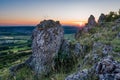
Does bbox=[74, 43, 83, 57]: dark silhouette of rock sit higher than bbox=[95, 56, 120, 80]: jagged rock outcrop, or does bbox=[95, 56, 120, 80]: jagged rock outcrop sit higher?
bbox=[95, 56, 120, 80]: jagged rock outcrop

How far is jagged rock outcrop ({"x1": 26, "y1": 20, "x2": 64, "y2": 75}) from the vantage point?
41312 millimetres

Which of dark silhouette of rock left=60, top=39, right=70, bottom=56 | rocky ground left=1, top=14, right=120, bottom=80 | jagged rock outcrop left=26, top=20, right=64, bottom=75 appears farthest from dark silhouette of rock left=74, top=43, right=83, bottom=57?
jagged rock outcrop left=26, top=20, right=64, bottom=75

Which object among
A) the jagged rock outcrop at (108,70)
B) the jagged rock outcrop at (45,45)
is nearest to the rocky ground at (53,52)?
the jagged rock outcrop at (45,45)

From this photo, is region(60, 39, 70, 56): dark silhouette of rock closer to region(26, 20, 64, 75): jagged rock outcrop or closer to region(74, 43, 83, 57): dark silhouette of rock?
region(26, 20, 64, 75): jagged rock outcrop

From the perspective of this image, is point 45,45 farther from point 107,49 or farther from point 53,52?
point 107,49

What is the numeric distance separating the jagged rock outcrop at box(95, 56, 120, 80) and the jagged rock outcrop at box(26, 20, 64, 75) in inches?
770

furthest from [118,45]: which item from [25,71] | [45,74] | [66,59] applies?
[25,71]

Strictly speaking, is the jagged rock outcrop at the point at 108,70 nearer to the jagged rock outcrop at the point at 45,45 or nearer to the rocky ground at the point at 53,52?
the rocky ground at the point at 53,52

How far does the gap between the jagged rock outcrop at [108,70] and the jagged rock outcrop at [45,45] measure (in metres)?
19.6

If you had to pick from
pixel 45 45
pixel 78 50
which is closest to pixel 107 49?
pixel 78 50

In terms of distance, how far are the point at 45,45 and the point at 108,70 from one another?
22.9 metres

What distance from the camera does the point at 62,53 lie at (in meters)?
42.8

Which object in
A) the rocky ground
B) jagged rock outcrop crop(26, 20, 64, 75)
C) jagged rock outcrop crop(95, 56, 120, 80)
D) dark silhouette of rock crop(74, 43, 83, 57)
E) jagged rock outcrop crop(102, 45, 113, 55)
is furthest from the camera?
dark silhouette of rock crop(74, 43, 83, 57)

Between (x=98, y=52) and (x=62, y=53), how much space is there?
38.4 feet
